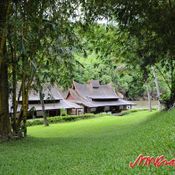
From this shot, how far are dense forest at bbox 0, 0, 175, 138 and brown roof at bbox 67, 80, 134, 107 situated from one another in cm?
2920

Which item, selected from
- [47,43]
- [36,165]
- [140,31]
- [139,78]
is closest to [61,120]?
[139,78]

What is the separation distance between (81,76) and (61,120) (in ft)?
57.4

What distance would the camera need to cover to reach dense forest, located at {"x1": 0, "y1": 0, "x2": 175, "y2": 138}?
12.6m

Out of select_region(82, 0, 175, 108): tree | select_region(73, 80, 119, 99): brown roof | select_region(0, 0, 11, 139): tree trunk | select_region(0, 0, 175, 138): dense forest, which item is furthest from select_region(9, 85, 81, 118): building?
select_region(0, 0, 11, 139): tree trunk

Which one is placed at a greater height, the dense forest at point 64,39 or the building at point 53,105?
the dense forest at point 64,39

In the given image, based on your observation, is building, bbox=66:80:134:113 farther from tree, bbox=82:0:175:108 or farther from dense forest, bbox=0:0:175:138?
tree, bbox=82:0:175:108

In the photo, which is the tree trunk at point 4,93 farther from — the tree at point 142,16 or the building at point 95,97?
the building at point 95,97

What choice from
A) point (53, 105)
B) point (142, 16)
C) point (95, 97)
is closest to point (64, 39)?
point (142, 16)

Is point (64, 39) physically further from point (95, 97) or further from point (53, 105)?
point (95, 97)

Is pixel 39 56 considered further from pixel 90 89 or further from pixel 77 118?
pixel 90 89

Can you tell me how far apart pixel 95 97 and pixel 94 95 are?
689 mm

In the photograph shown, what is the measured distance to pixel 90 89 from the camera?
173 feet

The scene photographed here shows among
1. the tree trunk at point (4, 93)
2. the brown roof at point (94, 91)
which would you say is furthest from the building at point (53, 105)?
the tree trunk at point (4, 93)

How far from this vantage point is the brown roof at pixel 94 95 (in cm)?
5069
